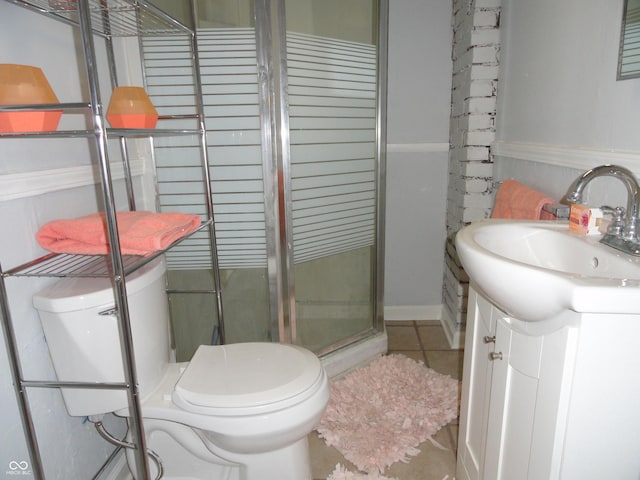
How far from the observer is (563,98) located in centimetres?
142

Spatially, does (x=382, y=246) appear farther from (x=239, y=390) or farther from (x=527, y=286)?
(x=527, y=286)

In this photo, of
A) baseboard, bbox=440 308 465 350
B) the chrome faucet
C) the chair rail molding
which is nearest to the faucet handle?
the chrome faucet

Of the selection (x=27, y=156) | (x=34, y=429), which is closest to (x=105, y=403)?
(x=34, y=429)

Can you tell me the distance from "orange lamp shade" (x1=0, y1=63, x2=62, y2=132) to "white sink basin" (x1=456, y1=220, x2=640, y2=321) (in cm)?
100

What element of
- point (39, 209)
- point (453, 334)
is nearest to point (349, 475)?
point (453, 334)

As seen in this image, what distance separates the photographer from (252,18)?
1667 mm

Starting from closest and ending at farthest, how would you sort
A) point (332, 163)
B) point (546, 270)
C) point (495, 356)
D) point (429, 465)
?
point (546, 270)
point (495, 356)
point (429, 465)
point (332, 163)

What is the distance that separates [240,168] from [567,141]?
119cm

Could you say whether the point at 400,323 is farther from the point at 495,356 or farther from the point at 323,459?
the point at 495,356

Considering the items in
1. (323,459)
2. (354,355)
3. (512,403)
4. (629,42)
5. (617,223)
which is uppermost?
(629,42)

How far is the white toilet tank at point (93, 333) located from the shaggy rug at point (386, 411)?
0.81m

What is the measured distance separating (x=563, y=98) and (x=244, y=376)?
1331 mm

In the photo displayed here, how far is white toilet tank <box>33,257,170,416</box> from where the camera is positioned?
1098 mm

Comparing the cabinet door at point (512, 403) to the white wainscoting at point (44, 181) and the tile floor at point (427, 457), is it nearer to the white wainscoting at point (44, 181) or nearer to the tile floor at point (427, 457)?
the tile floor at point (427, 457)
